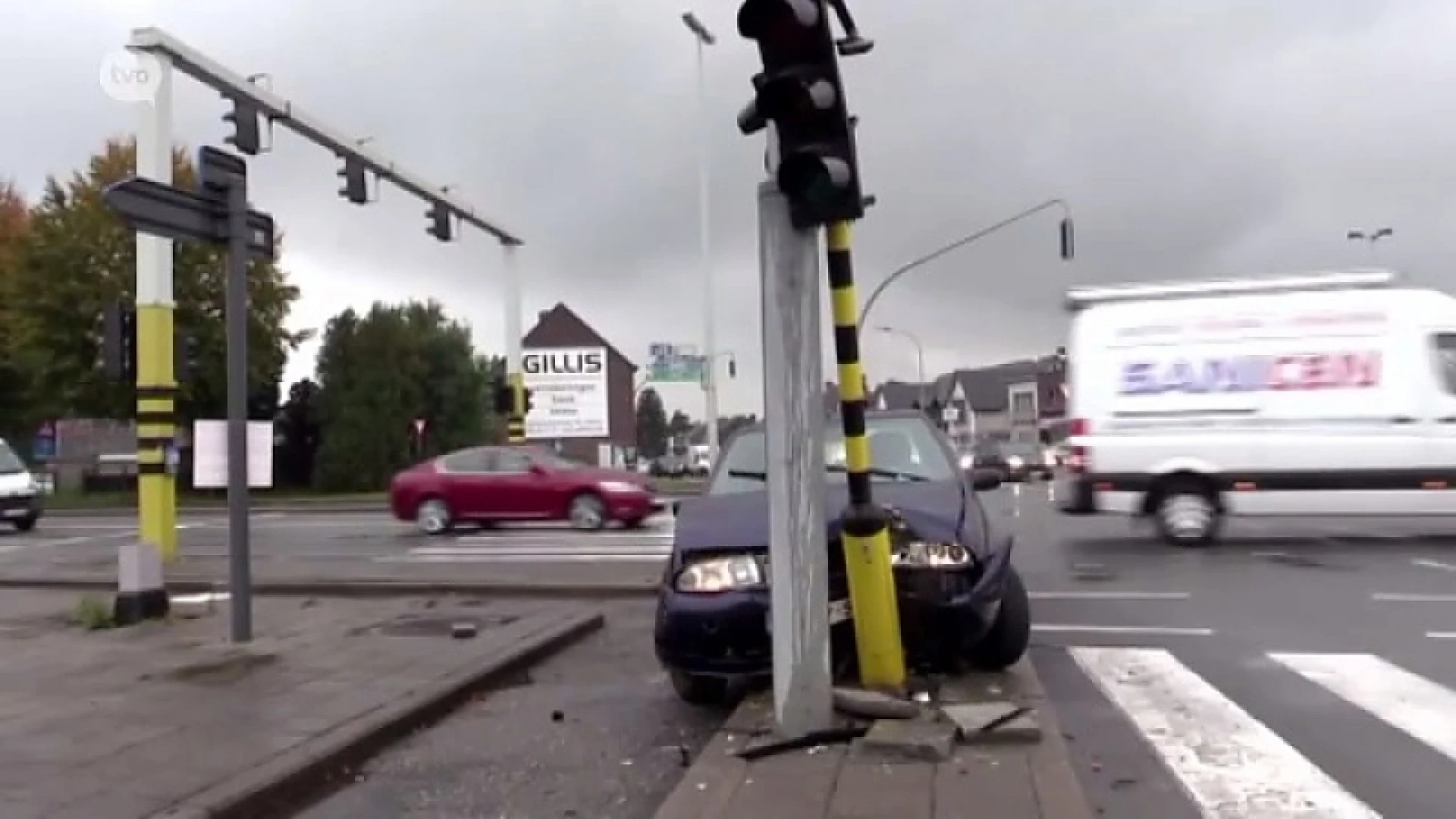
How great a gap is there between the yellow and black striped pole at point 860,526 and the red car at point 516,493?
16923mm

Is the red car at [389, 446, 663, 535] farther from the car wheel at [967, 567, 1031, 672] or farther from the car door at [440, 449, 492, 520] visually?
the car wheel at [967, 567, 1031, 672]

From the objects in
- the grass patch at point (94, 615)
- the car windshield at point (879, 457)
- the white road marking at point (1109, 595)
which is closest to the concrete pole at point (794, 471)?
the car windshield at point (879, 457)

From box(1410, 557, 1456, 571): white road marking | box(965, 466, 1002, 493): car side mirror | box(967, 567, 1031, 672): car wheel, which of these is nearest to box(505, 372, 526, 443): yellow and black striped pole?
box(1410, 557, 1456, 571): white road marking

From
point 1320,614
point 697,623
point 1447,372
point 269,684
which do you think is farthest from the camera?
point 1447,372

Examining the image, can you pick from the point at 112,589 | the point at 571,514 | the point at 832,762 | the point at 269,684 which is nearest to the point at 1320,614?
the point at 832,762

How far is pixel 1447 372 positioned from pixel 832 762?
1421cm

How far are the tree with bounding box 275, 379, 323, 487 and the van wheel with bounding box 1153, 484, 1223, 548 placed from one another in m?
45.4

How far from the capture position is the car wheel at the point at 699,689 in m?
7.56

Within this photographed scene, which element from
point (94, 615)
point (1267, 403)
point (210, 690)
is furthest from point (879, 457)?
point (1267, 403)

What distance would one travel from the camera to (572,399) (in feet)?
147

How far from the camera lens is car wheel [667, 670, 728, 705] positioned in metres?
7.56

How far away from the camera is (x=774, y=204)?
19.7ft

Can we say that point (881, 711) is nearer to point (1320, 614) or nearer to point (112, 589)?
point (1320, 614)

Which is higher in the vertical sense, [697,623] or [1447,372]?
[1447,372]
